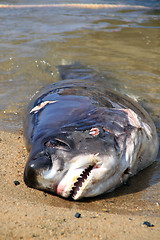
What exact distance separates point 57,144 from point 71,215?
1.85 feet

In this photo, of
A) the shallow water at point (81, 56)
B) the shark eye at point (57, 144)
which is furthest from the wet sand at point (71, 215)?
the shark eye at point (57, 144)

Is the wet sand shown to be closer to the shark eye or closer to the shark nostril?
the shark nostril

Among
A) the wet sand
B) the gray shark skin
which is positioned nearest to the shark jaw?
the gray shark skin

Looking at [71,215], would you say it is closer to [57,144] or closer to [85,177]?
[85,177]

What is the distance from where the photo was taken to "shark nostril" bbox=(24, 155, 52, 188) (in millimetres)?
2477

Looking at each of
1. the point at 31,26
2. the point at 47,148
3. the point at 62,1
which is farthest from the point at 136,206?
the point at 62,1

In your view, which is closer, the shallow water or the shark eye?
the shark eye

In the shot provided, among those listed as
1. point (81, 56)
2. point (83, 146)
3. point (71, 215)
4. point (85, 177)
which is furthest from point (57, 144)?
point (81, 56)

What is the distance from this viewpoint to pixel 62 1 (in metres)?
15.1

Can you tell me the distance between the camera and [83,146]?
8.70ft

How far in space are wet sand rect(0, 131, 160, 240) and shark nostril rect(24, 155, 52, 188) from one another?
0.61 ft

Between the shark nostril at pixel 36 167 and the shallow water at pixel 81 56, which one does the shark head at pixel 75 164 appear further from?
the shallow water at pixel 81 56

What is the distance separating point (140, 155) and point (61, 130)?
2.90ft

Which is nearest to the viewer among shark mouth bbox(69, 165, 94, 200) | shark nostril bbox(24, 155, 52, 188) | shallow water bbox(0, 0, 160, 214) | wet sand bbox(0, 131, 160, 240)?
wet sand bbox(0, 131, 160, 240)
